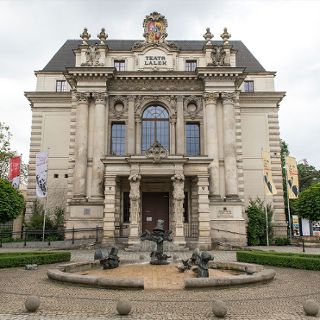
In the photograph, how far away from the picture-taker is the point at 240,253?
800 inches

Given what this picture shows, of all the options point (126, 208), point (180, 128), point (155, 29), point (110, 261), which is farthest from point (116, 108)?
point (110, 261)

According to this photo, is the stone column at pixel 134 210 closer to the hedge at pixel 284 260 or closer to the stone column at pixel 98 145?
the stone column at pixel 98 145

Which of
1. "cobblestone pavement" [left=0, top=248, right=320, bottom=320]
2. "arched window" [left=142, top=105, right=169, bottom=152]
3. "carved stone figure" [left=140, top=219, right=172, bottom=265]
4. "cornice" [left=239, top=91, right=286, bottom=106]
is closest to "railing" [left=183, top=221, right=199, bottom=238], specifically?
"arched window" [left=142, top=105, right=169, bottom=152]

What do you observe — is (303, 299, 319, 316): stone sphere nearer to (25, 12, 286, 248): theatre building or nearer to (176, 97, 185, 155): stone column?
(25, 12, 286, 248): theatre building

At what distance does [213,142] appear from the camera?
3244 centimetres

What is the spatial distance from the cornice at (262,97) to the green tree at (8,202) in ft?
79.3

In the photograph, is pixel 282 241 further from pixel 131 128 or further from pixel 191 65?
pixel 191 65

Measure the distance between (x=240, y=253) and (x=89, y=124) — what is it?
19.2 metres

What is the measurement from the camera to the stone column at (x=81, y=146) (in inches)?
1242

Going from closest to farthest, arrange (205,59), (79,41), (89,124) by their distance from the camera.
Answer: (89,124) → (205,59) → (79,41)

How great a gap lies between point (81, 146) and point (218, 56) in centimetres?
1566

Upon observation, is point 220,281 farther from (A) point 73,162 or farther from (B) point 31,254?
(A) point 73,162

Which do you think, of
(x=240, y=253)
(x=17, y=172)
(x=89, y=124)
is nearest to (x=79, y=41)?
(x=89, y=124)

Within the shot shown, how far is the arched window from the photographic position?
3419 cm
